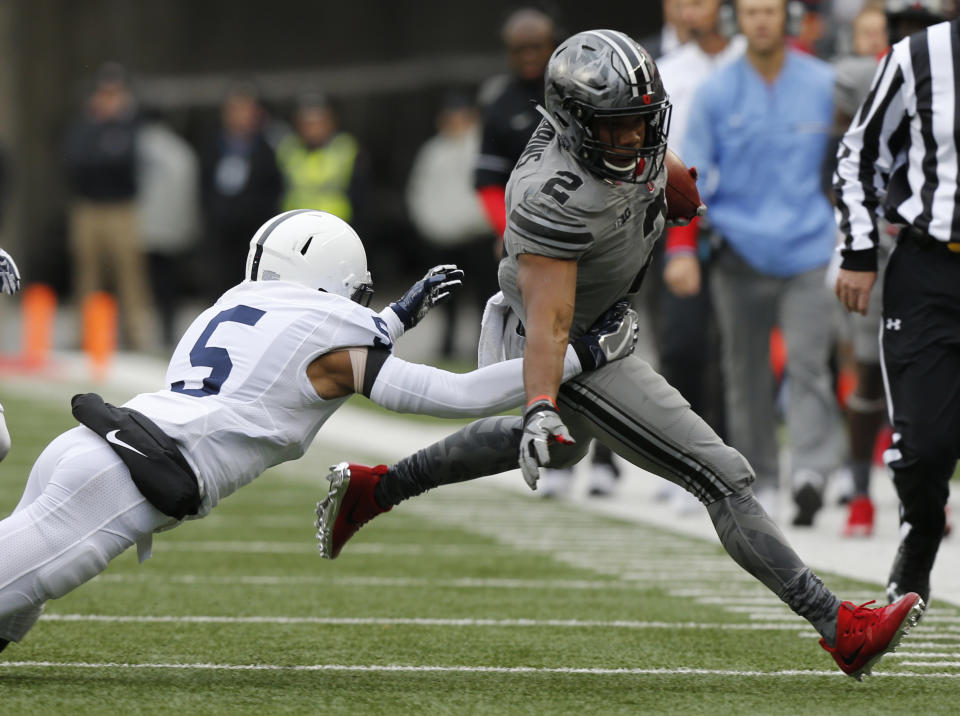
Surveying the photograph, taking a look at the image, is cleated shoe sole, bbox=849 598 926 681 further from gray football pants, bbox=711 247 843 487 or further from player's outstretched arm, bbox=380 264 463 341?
gray football pants, bbox=711 247 843 487

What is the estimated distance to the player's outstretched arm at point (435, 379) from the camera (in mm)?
4754

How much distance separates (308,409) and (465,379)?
0.38 metres

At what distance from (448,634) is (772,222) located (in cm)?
291

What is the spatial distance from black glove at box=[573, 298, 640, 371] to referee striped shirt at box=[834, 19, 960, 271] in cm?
99

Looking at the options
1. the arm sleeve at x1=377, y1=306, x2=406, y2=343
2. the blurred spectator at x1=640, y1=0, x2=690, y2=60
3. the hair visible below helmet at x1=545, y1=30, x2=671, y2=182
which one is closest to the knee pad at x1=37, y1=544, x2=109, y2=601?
the arm sleeve at x1=377, y1=306, x2=406, y2=343

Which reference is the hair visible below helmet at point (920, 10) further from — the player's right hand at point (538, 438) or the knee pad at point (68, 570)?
the knee pad at point (68, 570)

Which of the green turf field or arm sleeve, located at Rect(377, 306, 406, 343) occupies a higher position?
arm sleeve, located at Rect(377, 306, 406, 343)

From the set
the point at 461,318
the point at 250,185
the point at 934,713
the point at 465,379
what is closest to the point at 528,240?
the point at 465,379

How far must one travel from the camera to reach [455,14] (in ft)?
74.5

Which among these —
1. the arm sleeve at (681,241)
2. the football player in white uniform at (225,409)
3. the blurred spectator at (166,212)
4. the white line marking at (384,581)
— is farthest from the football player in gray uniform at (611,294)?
the blurred spectator at (166,212)

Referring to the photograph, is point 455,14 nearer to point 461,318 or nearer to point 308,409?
point 461,318

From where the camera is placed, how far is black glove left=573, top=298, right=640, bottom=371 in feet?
16.1

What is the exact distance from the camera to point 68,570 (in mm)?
4660

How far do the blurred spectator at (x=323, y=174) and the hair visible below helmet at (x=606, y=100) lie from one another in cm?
1090
